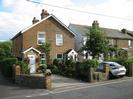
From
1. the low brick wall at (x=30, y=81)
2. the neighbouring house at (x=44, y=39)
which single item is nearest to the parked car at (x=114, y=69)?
the low brick wall at (x=30, y=81)

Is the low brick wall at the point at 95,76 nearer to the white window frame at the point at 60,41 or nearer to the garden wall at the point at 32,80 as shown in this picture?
the garden wall at the point at 32,80

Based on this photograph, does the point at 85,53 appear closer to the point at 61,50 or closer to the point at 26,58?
the point at 61,50

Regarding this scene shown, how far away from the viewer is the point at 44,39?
35.1m

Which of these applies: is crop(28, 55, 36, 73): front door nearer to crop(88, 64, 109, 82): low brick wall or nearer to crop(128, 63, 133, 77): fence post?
crop(88, 64, 109, 82): low brick wall

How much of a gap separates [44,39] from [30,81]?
14.3 m

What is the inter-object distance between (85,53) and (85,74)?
15.3 metres

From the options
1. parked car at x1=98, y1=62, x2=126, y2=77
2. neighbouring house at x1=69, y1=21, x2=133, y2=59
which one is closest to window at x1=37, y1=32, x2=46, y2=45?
neighbouring house at x1=69, y1=21, x2=133, y2=59

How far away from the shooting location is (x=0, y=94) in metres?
18.0

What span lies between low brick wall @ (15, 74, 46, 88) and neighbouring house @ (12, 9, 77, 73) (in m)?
9.80

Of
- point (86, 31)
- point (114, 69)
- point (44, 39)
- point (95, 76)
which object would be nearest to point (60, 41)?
point (44, 39)

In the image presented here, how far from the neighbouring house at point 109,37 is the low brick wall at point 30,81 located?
18.9 meters

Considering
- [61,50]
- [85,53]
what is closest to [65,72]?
[61,50]

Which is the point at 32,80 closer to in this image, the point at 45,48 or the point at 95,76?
the point at 95,76

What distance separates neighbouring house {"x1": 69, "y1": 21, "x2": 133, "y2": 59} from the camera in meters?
44.0
